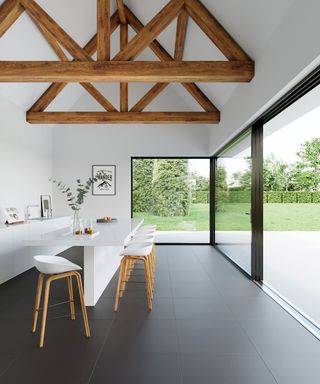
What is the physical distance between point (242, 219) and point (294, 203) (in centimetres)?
145

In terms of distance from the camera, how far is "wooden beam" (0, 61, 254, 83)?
368cm

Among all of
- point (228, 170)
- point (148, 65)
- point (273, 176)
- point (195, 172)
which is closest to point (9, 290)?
point (148, 65)

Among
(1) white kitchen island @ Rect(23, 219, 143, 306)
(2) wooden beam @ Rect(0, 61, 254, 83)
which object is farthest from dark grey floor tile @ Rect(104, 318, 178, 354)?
(2) wooden beam @ Rect(0, 61, 254, 83)

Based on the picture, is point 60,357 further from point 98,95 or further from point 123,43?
point 123,43

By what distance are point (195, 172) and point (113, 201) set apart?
2.10m

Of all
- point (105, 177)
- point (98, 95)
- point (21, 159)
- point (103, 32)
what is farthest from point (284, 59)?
point (105, 177)

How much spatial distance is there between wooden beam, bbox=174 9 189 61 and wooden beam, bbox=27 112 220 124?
113cm

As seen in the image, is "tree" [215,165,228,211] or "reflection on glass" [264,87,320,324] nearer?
"reflection on glass" [264,87,320,324]

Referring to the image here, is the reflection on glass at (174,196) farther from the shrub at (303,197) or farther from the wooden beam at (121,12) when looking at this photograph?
the shrub at (303,197)

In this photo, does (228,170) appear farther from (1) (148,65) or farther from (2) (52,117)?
(2) (52,117)

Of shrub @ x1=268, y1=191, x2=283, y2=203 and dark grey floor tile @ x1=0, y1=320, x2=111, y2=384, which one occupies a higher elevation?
shrub @ x1=268, y1=191, x2=283, y2=203

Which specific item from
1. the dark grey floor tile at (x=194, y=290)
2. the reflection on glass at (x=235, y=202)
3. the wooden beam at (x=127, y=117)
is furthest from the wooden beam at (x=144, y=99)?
the dark grey floor tile at (x=194, y=290)

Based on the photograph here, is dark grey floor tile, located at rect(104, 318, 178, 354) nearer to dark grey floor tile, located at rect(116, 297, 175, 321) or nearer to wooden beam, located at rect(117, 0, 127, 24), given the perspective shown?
dark grey floor tile, located at rect(116, 297, 175, 321)

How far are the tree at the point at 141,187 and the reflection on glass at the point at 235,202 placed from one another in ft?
5.35
